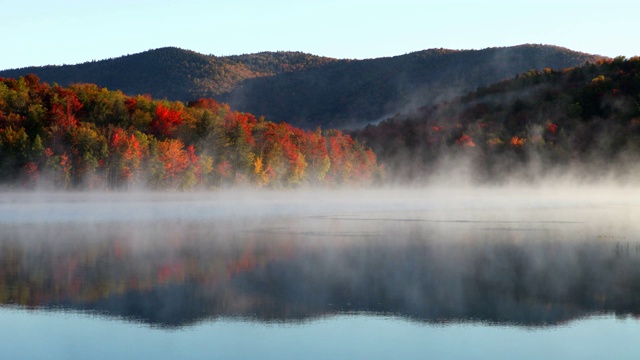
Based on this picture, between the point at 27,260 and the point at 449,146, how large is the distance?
11793cm

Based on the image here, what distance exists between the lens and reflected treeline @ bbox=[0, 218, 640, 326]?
18.0 m

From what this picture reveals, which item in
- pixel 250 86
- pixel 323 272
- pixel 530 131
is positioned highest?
pixel 250 86

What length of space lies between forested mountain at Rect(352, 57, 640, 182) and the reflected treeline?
8797 cm

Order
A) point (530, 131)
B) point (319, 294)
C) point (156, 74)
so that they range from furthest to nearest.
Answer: point (156, 74), point (530, 131), point (319, 294)

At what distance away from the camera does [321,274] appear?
23.0 metres

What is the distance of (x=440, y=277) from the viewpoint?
2272cm

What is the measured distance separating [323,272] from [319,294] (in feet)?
11.6

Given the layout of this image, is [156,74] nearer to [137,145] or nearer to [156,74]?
[156,74]

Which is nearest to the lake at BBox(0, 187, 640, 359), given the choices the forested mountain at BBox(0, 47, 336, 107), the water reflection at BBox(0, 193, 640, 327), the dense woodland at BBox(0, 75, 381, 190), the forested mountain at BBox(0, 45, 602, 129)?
the water reflection at BBox(0, 193, 640, 327)

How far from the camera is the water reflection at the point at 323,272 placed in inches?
711

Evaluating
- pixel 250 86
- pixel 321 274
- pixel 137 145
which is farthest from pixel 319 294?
pixel 250 86

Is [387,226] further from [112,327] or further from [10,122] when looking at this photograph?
[10,122]

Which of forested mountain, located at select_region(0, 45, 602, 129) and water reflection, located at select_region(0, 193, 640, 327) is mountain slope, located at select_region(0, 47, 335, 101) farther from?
water reflection, located at select_region(0, 193, 640, 327)

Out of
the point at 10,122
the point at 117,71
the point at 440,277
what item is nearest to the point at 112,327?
the point at 440,277
